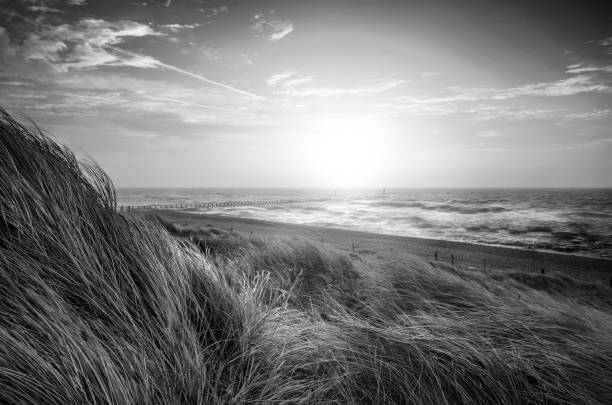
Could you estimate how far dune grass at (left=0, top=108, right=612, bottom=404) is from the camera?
1.36 m

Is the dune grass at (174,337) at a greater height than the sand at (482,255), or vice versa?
the dune grass at (174,337)

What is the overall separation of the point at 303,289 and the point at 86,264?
2.97 meters

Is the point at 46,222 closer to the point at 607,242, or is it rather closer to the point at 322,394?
the point at 322,394

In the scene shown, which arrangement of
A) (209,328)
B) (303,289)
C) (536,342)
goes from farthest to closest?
1. (303,289)
2. (536,342)
3. (209,328)

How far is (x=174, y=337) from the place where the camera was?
1769mm

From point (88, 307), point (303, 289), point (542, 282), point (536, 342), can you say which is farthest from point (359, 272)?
point (542, 282)

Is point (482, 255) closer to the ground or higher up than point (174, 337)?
closer to the ground

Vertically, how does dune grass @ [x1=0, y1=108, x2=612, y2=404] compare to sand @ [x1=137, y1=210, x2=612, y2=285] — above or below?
above

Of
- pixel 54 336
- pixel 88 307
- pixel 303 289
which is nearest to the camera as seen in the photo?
pixel 54 336

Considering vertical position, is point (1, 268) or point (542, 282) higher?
point (1, 268)

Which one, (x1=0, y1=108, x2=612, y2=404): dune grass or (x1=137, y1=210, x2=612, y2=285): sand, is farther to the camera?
(x1=137, y1=210, x2=612, y2=285): sand

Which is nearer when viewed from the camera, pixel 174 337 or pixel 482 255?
pixel 174 337

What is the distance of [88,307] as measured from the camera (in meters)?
1.80

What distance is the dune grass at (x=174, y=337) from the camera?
4.46 ft
